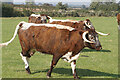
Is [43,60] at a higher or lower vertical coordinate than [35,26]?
lower

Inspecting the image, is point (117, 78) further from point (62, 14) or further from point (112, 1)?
point (112, 1)

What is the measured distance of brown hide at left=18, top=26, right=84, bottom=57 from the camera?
9703 millimetres

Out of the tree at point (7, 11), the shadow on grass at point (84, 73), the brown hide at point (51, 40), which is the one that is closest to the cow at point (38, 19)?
the shadow on grass at point (84, 73)

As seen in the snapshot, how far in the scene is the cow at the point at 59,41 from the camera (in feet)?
31.9

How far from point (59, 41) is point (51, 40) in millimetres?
357

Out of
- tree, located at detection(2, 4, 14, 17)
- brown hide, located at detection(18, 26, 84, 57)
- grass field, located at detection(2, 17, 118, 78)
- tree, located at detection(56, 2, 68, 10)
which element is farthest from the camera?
tree, located at detection(56, 2, 68, 10)

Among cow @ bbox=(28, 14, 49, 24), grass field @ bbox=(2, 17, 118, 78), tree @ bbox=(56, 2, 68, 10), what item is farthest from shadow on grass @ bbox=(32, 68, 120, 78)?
tree @ bbox=(56, 2, 68, 10)

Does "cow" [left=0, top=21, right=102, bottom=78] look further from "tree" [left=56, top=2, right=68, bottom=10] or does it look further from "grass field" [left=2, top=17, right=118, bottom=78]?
"tree" [left=56, top=2, right=68, bottom=10]

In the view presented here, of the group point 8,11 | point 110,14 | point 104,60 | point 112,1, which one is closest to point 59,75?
point 104,60

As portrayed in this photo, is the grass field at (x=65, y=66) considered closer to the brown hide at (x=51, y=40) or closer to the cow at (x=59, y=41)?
the cow at (x=59, y=41)

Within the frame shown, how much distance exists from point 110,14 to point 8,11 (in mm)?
34906

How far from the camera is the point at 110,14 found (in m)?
86.8

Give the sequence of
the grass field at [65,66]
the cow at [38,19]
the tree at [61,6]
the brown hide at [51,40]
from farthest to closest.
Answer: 1. the tree at [61,6]
2. the cow at [38,19]
3. the grass field at [65,66]
4. the brown hide at [51,40]

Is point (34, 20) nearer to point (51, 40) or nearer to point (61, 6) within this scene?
point (51, 40)
